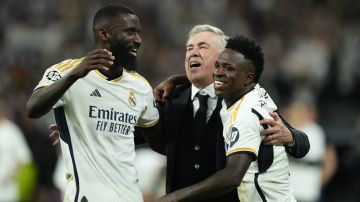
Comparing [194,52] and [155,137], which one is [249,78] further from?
[155,137]

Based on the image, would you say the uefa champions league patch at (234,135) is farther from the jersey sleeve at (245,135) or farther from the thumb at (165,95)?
the thumb at (165,95)

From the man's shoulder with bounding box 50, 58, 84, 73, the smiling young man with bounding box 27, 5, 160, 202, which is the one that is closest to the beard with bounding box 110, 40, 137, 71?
the smiling young man with bounding box 27, 5, 160, 202

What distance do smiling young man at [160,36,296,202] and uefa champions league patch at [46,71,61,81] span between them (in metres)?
1.01

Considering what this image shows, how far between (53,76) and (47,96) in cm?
28

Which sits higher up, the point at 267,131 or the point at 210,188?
the point at 267,131

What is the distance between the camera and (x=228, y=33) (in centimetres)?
1455

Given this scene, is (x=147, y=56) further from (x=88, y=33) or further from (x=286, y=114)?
(x=286, y=114)

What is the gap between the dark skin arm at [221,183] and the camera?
5617 mm

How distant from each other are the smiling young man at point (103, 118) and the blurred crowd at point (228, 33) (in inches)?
252

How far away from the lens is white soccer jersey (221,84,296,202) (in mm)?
5711

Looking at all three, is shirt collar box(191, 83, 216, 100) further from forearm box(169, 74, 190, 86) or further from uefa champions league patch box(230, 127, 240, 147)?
uefa champions league patch box(230, 127, 240, 147)

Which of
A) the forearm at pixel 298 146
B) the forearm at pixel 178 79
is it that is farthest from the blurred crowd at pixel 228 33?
the forearm at pixel 298 146

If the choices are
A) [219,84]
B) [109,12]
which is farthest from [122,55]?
[219,84]

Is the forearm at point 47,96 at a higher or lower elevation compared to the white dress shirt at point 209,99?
lower
